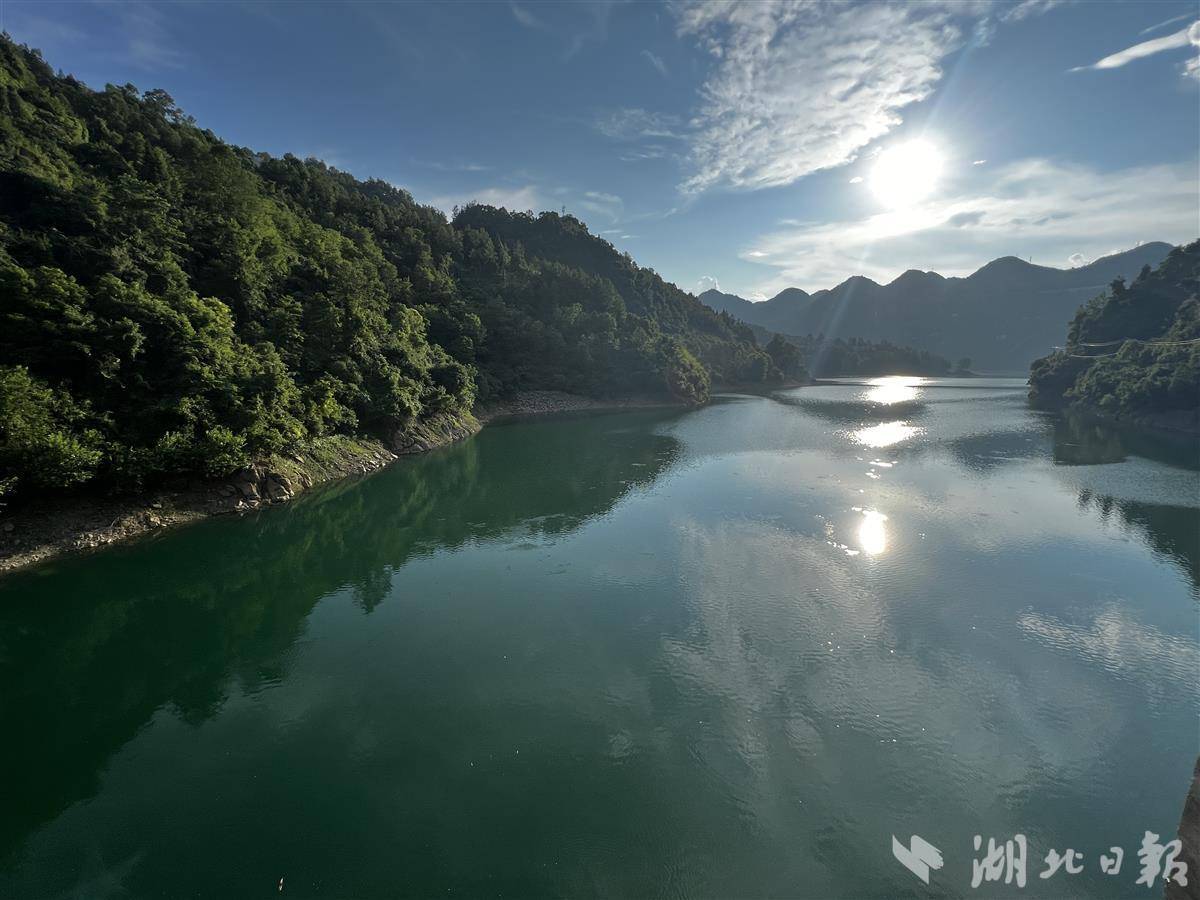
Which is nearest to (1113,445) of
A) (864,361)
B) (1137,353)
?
(1137,353)

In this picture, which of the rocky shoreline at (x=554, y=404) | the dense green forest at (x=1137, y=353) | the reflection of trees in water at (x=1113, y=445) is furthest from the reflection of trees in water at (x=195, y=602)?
the dense green forest at (x=1137, y=353)

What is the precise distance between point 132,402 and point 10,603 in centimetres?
789

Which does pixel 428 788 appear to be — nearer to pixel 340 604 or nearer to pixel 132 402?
pixel 340 604

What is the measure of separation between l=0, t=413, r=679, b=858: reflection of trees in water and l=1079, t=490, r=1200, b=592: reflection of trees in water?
22746mm

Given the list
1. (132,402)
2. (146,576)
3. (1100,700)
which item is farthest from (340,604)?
(1100,700)

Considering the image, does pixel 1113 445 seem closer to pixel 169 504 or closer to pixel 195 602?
pixel 195 602

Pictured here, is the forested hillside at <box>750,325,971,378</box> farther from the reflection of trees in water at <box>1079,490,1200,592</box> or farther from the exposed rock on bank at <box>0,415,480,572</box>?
the exposed rock on bank at <box>0,415,480,572</box>

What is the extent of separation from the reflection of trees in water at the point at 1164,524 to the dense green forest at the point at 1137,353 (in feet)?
121

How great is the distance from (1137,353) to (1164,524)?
188ft

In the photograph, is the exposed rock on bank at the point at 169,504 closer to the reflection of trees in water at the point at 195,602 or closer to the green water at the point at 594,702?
the reflection of trees in water at the point at 195,602

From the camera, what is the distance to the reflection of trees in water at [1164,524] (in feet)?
65.7

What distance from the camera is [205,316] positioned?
73.9ft

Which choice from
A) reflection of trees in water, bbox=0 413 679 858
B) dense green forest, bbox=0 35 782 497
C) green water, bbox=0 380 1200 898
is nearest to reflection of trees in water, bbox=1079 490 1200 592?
green water, bbox=0 380 1200 898

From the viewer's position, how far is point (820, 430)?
1981 inches
